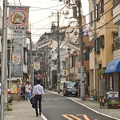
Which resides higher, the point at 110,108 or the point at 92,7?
the point at 92,7

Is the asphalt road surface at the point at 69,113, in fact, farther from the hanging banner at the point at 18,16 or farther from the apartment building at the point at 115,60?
the hanging banner at the point at 18,16

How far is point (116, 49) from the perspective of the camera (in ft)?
87.3

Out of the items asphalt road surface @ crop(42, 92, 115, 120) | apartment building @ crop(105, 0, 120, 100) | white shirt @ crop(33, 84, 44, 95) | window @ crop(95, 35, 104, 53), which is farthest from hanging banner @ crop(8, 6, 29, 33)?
window @ crop(95, 35, 104, 53)

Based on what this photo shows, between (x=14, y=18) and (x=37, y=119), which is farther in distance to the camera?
(x=14, y=18)

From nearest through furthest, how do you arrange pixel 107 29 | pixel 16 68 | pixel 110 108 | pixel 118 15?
pixel 110 108
pixel 118 15
pixel 107 29
pixel 16 68

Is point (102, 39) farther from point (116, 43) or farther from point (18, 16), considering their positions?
point (18, 16)

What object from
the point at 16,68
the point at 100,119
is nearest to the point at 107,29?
the point at 100,119

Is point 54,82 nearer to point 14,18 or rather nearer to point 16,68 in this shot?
point 16,68

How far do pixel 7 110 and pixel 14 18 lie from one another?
590cm

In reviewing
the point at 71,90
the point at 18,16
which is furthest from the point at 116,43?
the point at 71,90

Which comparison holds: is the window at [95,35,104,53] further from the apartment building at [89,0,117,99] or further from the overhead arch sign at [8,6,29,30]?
the overhead arch sign at [8,6,29,30]

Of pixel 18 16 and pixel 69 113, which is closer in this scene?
pixel 18 16

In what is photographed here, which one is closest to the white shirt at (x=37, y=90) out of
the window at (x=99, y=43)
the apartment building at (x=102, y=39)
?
the apartment building at (x=102, y=39)

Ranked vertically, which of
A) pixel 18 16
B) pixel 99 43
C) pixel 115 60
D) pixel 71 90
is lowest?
pixel 71 90
